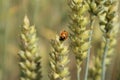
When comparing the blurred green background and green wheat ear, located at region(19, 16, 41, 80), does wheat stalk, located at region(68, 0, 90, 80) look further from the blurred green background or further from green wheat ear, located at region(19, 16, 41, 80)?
the blurred green background

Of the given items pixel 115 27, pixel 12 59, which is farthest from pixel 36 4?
pixel 115 27

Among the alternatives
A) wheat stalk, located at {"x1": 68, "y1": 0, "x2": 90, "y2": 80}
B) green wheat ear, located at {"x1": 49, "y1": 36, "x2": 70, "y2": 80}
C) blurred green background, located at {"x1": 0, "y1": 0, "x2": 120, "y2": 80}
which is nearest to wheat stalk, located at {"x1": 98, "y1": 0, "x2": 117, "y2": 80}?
wheat stalk, located at {"x1": 68, "y1": 0, "x2": 90, "y2": 80}

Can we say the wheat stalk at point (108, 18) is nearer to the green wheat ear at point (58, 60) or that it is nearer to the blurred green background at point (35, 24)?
the green wheat ear at point (58, 60)

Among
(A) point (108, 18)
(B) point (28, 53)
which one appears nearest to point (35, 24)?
(B) point (28, 53)

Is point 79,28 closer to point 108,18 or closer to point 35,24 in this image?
point 108,18

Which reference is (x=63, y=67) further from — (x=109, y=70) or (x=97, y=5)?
(x=109, y=70)
